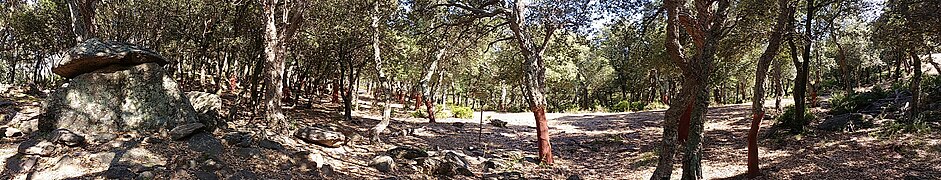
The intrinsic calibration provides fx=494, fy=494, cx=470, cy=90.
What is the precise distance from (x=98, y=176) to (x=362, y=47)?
39.7ft

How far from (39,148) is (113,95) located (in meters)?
2.29

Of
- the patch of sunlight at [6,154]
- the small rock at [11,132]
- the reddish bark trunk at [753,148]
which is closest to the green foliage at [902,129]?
the reddish bark trunk at [753,148]

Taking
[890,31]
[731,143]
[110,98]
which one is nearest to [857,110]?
[731,143]

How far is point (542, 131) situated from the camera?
12445 mm

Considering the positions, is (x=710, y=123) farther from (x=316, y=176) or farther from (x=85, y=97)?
(x=85, y=97)

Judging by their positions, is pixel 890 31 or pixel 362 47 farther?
pixel 362 47

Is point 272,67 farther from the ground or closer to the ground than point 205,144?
farther from the ground

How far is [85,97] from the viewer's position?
949cm

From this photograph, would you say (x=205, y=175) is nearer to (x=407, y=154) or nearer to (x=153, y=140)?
(x=153, y=140)

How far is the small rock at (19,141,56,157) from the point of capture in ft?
24.9

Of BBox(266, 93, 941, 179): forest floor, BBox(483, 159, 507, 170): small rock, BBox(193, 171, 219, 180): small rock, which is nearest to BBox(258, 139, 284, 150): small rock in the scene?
BBox(266, 93, 941, 179): forest floor

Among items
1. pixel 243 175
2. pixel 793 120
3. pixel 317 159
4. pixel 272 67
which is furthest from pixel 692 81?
pixel 272 67

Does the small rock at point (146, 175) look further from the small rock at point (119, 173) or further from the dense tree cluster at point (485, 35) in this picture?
the dense tree cluster at point (485, 35)

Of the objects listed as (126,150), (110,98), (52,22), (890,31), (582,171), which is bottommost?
(582,171)
